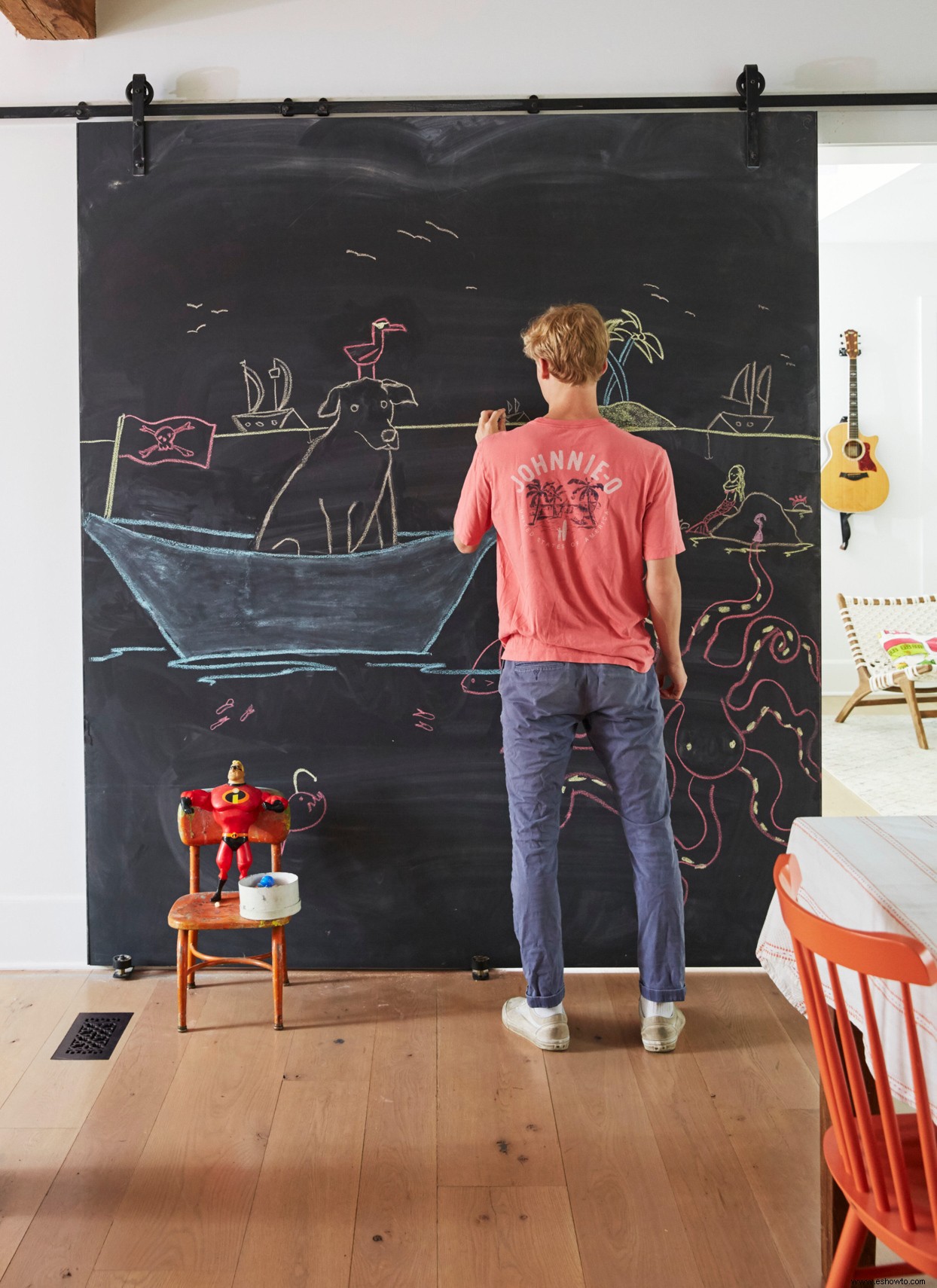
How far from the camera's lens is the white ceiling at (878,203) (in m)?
4.97

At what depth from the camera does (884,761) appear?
495 centimetres

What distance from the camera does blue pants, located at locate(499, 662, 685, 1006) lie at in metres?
2.16

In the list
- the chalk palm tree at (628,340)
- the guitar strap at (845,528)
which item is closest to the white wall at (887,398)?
the guitar strap at (845,528)

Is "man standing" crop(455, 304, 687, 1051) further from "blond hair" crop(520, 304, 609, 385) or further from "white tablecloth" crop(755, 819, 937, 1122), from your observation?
"white tablecloth" crop(755, 819, 937, 1122)

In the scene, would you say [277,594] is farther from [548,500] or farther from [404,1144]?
[404,1144]

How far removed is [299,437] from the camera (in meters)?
2.56

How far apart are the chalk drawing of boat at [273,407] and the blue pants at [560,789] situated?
881mm

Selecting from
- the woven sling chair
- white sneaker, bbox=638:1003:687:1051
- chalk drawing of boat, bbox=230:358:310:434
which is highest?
chalk drawing of boat, bbox=230:358:310:434

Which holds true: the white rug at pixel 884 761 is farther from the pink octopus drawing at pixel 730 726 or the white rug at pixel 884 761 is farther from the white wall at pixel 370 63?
the white wall at pixel 370 63

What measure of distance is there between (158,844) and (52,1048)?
0.55 m

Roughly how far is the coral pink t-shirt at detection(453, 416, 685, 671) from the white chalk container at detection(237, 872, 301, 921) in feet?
2.53

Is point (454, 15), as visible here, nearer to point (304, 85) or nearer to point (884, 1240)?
point (304, 85)

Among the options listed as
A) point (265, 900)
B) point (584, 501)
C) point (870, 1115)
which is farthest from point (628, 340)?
point (870, 1115)

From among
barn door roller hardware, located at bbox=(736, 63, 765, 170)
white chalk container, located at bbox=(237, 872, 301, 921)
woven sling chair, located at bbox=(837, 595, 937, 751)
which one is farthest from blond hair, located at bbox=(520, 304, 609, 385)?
woven sling chair, located at bbox=(837, 595, 937, 751)
